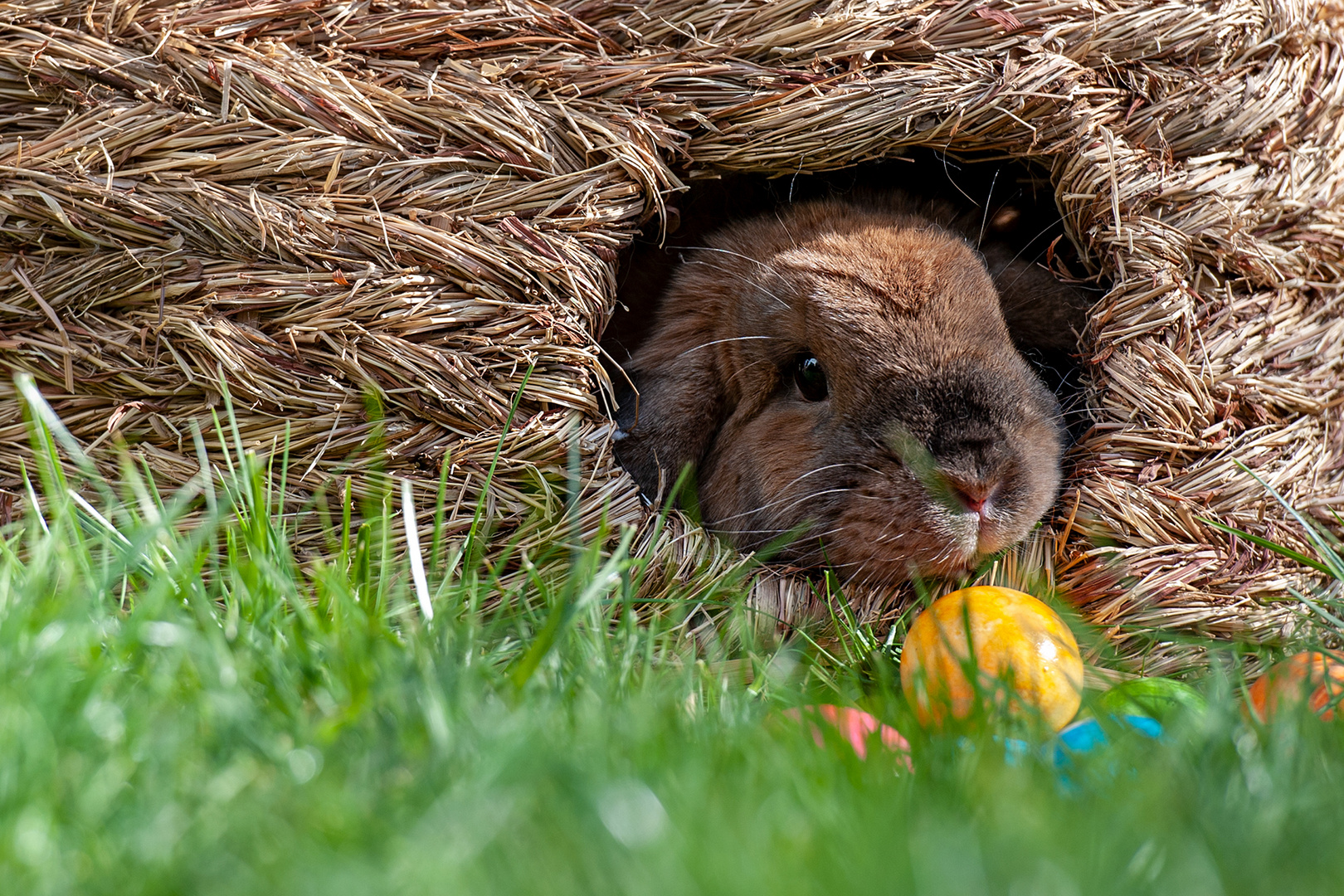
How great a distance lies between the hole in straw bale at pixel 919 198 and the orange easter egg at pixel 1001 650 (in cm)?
125

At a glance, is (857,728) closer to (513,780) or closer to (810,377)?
(513,780)

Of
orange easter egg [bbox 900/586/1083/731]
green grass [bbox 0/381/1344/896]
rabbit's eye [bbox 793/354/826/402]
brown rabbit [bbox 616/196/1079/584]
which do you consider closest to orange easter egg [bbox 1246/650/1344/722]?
green grass [bbox 0/381/1344/896]

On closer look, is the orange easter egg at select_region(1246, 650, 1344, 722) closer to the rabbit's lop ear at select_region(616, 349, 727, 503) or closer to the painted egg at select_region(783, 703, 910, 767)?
the painted egg at select_region(783, 703, 910, 767)

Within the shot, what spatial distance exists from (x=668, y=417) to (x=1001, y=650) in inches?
52.5

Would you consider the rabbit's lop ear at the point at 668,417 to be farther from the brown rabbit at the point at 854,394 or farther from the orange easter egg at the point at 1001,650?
the orange easter egg at the point at 1001,650

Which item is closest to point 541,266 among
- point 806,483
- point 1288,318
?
point 806,483

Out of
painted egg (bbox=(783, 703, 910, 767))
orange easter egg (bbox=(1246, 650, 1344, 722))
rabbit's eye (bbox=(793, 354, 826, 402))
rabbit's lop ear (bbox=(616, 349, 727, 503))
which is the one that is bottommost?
rabbit's lop ear (bbox=(616, 349, 727, 503))

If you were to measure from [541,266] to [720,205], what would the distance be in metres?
1.38

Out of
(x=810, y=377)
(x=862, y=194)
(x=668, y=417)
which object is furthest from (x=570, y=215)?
(x=862, y=194)

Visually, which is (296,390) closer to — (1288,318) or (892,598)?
(892,598)

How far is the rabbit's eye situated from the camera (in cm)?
295

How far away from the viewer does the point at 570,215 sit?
255 cm

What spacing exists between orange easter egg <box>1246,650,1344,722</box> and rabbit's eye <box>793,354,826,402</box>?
1.39m

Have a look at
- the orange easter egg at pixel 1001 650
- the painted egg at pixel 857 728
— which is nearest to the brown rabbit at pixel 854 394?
the orange easter egg at pixel 1001 650
